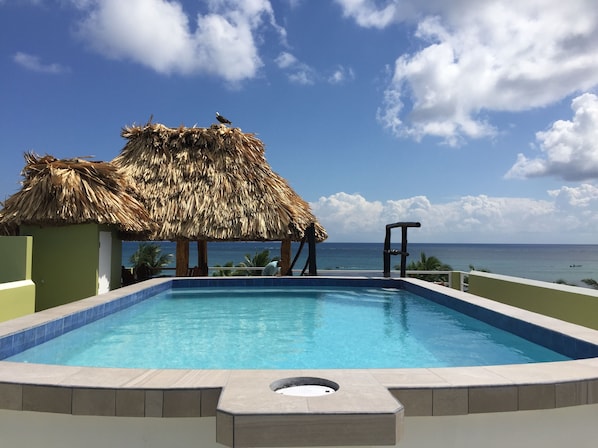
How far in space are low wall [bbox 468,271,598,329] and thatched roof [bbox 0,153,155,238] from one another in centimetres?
623

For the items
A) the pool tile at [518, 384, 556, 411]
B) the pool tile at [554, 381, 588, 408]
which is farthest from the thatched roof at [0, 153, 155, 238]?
the pool tile at [554, 381, 588, 408]

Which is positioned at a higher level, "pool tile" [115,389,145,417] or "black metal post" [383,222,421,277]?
"black metal post" [383,222,421,277]

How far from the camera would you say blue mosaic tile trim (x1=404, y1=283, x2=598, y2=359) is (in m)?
3.61

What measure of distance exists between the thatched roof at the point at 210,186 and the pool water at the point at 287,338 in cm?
311

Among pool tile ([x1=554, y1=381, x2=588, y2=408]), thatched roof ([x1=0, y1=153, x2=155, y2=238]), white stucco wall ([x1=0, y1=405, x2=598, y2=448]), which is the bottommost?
white stucco wall ([x1=0, y1=405, x2=598, y2=448])

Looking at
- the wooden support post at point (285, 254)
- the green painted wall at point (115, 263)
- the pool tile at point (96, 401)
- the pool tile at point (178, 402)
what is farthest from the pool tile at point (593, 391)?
the wooden support post at point (285, 254)

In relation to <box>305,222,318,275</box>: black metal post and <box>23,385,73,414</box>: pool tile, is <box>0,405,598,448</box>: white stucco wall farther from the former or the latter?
<box>305,222,318,275</box>: black metal post

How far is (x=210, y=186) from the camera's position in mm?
11555

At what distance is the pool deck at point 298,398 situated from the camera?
1.84 m

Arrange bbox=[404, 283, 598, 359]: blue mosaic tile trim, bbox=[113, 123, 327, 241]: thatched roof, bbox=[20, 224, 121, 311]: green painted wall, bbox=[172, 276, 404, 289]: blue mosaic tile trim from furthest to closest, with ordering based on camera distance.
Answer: bbox=[113, 123, 327, 241]: thatched roof, bbox=[172, 276, 404, 289]: blue mosaic tile trim, bbox=[20, 224, 121, 311]: green painted wall, bbox=[404, 283, 598, 359]: blue mosaic tile trim

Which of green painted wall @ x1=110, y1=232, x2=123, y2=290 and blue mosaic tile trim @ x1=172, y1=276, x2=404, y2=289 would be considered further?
blue mosaic tile trim @ x1=172, y1=276, x2=404, y2=289

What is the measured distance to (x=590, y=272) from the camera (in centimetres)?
4716

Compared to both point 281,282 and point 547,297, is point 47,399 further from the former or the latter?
point 281,282

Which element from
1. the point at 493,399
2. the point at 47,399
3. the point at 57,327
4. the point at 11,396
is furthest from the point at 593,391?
the point at 57,327
